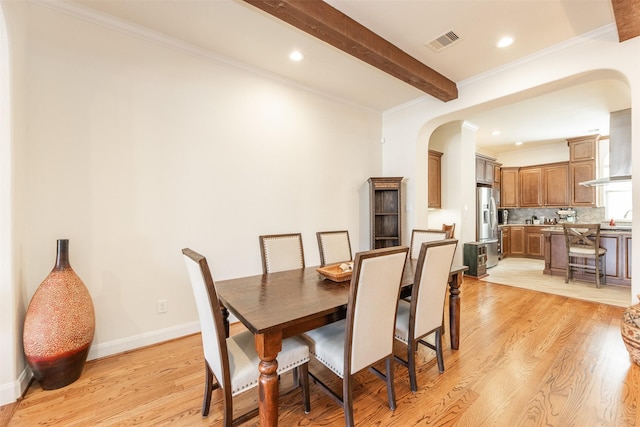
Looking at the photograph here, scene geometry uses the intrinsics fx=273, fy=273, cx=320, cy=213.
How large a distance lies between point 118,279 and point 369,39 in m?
3.11

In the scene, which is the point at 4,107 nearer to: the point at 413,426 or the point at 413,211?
the point at 413,426

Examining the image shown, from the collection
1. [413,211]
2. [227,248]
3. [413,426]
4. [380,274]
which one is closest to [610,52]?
[413,211]

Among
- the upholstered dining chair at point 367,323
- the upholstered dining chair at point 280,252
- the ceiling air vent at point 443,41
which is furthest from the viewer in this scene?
the ceiling air vent at point 443,41

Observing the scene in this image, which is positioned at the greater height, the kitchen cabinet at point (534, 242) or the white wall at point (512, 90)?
the white wall at point (512, 90)

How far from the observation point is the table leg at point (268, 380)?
Result: 131cm

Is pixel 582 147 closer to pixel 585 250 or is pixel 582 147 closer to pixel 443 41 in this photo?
pixel 585 250

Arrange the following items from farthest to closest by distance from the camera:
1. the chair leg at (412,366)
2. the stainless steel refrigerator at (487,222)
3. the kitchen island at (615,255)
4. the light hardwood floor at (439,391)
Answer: the stainless steel refrigerator at (487,222) < the kitchen island at (615,255) < the chair leg at (412,366) < the light hardwood floor at (439,391)

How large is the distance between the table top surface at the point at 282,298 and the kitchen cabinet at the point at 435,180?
3.19m

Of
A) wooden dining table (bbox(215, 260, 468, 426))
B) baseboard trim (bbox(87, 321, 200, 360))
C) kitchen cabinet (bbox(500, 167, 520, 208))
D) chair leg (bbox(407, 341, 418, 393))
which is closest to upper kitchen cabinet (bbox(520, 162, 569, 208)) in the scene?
kitchen cabinet (bbox(500, 167, 520, 208))

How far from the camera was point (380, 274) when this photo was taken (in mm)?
1489

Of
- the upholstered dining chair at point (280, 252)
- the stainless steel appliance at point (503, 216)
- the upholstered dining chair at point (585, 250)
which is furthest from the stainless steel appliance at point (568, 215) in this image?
the upholstered dining chair at point (280, 252)

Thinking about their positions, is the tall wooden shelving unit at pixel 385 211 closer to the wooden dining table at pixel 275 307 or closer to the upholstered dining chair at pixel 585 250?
the wooden dining table at pixel 275 307

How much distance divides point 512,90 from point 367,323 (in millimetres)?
3182

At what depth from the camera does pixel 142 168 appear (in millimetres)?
2516
